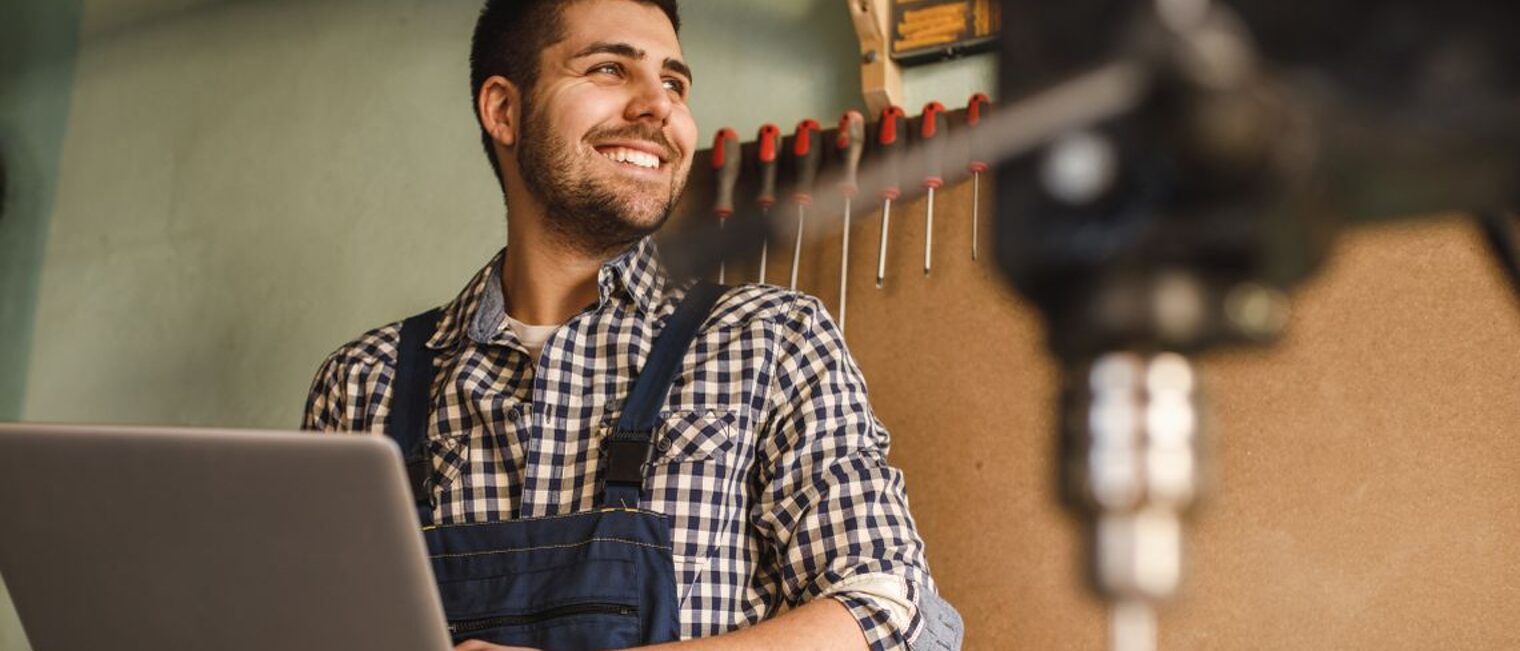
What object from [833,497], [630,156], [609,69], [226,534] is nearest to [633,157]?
[630,156]

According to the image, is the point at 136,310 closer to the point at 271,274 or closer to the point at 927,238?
the point at 271,274

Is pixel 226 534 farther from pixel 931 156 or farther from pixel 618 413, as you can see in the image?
pixel 931 156

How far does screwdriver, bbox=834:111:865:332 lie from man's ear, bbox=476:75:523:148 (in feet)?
1.14

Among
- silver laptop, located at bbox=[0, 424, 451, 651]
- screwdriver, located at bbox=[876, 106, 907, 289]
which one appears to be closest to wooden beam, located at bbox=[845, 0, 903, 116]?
screwdriver, located at bbox=[876, 106, 907, 289]

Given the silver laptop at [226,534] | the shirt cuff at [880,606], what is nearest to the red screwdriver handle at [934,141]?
the shirt cuff at [880,606]

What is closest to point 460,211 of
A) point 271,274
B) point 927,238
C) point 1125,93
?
point 271,274

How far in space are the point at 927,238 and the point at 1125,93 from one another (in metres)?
0.87

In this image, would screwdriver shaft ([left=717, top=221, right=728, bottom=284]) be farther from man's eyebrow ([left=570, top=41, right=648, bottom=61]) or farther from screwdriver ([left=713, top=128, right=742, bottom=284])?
man's eyebrow ([left=570, top=41, right=648, bottom=61])

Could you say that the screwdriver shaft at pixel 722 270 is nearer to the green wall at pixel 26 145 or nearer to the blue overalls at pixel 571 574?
the blue overalls at pixel 571 574

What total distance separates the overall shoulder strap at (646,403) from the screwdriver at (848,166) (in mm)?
204

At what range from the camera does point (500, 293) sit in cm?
129

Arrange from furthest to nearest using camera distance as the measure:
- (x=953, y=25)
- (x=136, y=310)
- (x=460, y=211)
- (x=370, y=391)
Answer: (x=136, y=310) → (x=460, y=211) → (x=953, y=25) → (x=370, y=391)

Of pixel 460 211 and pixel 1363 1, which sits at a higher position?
pixel 460 211

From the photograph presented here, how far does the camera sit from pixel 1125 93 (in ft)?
1.54
